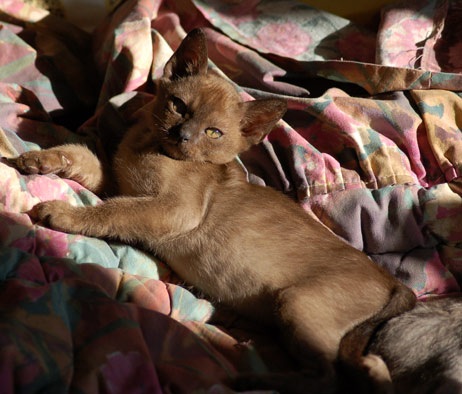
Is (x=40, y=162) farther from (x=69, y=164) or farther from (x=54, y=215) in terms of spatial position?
(x=54, y=215)

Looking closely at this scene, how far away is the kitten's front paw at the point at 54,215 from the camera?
1910 millimetres

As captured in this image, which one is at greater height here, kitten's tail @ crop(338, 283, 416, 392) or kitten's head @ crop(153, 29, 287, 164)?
kitten's head @ crop(153, 29, 287, 164)

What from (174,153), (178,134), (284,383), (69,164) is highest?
(178,134)

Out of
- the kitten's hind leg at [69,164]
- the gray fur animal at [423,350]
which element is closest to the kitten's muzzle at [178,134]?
the kitten's hind leg at [69,164]

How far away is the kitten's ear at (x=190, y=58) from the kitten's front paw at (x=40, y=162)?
0.67 metres

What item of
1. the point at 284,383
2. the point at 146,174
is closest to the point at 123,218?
the point at 146,174

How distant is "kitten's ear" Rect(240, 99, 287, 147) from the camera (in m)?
2.16

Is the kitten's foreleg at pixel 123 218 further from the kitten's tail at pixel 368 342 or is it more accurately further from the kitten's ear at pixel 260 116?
the kitten's tail at pixel 368 342

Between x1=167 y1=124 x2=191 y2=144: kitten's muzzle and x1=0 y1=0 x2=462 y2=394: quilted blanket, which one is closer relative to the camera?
x1=0 y1=0 x2=462 y2=394: quilted blanket

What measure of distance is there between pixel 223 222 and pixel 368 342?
80 centimetres

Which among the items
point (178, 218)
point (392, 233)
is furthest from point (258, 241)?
point (392, 233)

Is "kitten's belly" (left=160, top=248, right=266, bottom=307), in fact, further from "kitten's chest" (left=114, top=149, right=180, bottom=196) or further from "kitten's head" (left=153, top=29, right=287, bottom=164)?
"kitten's head" (left=153, top=29, right=287, bottom=164)

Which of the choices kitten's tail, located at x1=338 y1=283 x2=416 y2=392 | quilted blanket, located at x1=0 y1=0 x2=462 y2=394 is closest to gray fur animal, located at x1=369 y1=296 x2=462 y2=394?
kitten's tail, located at x1=338 y1=283 x2=416 y2=392

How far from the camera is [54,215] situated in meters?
1.91
